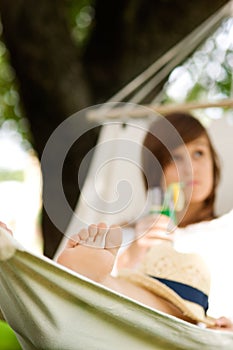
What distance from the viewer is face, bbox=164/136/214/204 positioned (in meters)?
1.86

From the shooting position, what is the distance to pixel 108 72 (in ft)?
9.62

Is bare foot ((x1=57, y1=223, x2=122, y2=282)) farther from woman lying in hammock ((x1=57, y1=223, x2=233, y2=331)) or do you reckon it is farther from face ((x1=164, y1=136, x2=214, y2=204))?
face ((x1=164, y1=136, x2=214, y2=204))

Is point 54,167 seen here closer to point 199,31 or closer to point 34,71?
point 34,71

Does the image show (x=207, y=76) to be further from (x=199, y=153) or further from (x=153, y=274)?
(x=153, y=274)

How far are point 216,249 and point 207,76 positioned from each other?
236cm

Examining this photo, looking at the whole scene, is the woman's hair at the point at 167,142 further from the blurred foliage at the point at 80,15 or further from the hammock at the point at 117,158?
the blurred foliage at the point at 80,15

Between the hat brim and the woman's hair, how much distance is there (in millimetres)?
448

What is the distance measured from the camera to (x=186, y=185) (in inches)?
73.9

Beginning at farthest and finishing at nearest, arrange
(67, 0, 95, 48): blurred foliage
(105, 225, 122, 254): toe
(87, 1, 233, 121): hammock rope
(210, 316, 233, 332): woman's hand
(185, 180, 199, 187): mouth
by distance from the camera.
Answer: (67, 0, 95, 48): blurred foliage < (87, 1, 233, 121): hammock rope < (185, 180, 199, 187): mouth < (210, 316, 233, 332): woman's hand < (105, 225, 122, 254): toe

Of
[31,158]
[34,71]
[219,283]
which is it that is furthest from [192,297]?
[31,158]

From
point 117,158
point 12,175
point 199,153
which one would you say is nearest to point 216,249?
point 199,153

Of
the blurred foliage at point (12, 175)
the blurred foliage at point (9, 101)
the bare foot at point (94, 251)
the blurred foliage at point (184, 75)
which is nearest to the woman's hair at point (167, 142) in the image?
the bare foot at point (94, 251)

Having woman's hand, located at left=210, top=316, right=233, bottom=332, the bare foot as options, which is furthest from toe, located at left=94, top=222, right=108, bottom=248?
woman's hand, located at left=210, top=316, right=233, bottom=332

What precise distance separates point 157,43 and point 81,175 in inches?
22.2
